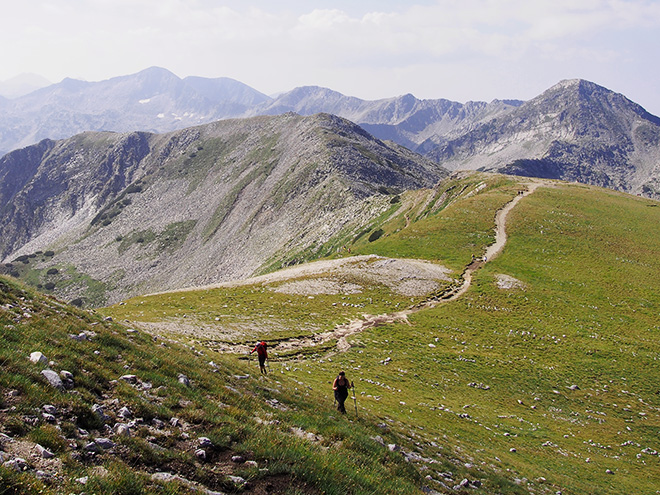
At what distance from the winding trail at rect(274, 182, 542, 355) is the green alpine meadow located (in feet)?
0.90

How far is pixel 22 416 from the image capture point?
844 cm

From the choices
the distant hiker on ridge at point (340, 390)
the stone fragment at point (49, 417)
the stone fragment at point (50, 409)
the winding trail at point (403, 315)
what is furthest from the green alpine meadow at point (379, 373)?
the distant hiker on ridge at point (340, 390)

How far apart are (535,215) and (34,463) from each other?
8109cm

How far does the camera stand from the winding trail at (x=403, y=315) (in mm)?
35906

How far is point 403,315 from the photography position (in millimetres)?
44062

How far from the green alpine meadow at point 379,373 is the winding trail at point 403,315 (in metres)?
0.28

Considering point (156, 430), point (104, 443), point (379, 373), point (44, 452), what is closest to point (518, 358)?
point (379, 373)

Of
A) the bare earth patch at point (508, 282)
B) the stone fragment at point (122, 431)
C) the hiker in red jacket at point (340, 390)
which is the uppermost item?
the stone fragment at point (122, 431)

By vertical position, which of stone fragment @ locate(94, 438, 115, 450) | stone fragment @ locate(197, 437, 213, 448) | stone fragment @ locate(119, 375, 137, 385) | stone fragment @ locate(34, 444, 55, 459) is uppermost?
stone fragment @ locate(34, 444, 55, 459)

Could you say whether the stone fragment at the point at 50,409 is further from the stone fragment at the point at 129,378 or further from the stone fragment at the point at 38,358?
the stone fragment at the point at 129,378

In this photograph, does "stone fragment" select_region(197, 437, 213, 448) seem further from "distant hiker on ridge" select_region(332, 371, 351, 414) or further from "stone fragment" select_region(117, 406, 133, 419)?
"distant hiker on ridge" select_region(332, 371, 351, 414)

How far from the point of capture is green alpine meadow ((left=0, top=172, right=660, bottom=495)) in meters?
9.49

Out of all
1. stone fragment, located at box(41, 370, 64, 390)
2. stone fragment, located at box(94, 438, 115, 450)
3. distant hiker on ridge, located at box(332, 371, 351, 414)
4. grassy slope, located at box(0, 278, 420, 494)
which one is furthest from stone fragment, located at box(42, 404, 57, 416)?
distant hiker on ridge, located at box(332, 371, 351, 414)

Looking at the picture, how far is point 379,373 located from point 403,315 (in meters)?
13.4
